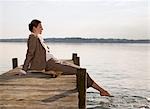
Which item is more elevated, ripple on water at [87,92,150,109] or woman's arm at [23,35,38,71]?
woman's arm at [23,35,38,71]

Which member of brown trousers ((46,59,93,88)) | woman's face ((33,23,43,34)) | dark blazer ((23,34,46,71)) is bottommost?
brown trousers ((46,59,93,88))

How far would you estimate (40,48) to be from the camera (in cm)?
822

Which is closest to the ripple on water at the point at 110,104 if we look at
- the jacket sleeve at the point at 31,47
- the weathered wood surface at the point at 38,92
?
the weathered wood surface at the point at 38,92

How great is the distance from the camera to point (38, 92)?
6.59 meters

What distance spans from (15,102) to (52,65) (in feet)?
8.66

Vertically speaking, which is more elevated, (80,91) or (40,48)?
(40,48)

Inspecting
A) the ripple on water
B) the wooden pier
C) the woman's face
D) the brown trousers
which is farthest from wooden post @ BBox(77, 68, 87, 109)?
the ripple on water

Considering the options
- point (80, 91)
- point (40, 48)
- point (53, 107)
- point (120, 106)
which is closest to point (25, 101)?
point (53, 107)

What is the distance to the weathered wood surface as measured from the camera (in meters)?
5.70

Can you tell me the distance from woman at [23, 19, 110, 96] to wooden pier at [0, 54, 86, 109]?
0.21 meters

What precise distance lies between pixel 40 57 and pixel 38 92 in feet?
5.93

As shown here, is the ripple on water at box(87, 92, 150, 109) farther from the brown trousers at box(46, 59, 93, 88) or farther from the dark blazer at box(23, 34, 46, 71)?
the dark blazer at box(23, 34, 46, 71)

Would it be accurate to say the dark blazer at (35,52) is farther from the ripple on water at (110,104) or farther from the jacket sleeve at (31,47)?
the ripple on water at (110,104)

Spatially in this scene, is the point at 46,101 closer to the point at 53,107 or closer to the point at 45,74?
the point at 53,107
